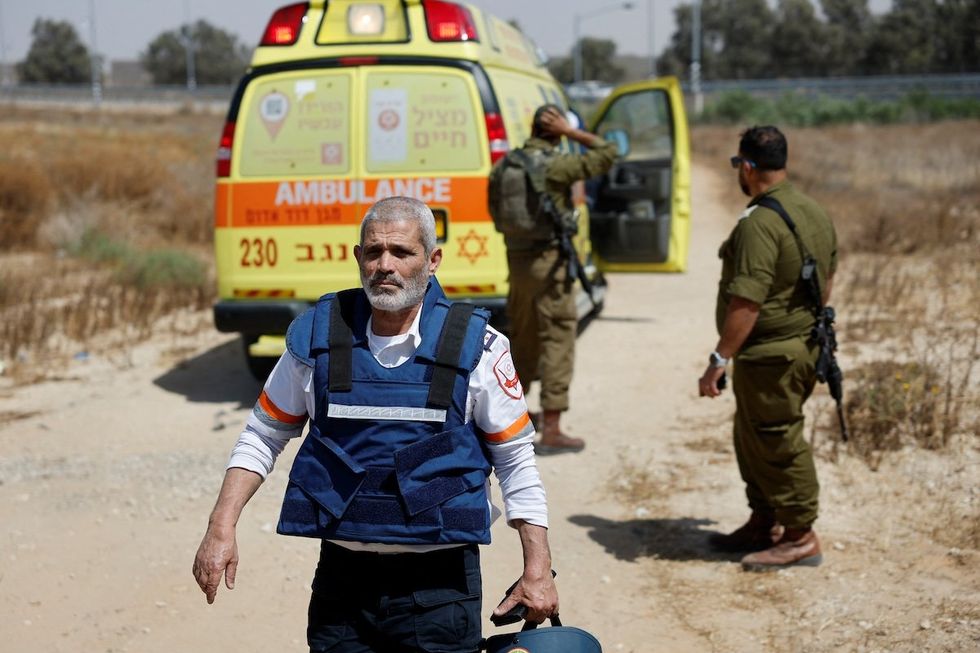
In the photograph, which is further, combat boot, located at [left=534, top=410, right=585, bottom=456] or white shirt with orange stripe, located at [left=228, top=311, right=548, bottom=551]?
combat boot, located at [left=534, top=410, right=585, bottom=456]

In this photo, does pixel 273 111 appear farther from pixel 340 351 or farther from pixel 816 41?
pixel 816 41

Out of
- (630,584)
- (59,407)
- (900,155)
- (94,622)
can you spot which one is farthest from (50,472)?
(900,155)

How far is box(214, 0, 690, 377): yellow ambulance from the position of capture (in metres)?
6.71

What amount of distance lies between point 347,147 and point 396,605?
4635 mm

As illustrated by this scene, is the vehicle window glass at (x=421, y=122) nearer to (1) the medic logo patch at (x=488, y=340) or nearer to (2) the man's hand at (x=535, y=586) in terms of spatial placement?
(1) the medic logo patch at (x=488, y=340)

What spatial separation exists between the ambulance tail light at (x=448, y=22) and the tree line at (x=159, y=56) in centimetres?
8301

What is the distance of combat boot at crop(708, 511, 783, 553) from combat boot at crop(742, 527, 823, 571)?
125mm

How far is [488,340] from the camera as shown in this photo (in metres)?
2.60

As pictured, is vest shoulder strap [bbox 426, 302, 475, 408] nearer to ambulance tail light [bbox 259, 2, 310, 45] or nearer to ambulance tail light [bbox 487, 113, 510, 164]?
ambulance tail light [bbox 487, 113, 510, 164]

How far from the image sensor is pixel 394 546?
253 cm

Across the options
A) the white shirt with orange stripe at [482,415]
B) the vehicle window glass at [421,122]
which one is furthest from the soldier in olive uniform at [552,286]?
the white shirt with orange stripe at [482,415]

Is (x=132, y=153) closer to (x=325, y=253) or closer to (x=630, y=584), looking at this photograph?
(x=325, y=253)

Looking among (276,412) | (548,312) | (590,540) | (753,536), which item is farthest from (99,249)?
(276,412)

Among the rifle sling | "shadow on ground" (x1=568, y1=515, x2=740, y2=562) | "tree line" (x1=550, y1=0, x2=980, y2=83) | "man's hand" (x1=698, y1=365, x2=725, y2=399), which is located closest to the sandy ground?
"shadow on ground" (x1=568, y1=515, x2=740, y2=562)
